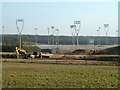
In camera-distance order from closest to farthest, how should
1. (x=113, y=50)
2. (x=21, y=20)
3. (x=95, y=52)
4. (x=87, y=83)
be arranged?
(x=87, y=83)
(x=95, y=52)
(x=113, y=50)
(x=21, y=20)

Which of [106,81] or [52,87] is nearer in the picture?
[52,87]

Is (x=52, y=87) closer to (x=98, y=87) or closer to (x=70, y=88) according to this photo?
(x=70, y=88)

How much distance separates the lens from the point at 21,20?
8388cm

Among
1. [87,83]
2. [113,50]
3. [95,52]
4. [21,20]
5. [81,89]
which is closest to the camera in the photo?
[81,89]

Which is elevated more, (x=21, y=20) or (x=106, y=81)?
(x=21, y=20)

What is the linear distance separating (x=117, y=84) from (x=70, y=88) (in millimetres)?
3676

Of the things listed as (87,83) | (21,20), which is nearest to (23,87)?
(87,83)

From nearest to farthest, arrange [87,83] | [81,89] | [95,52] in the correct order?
[81,89], [87,83], [95,52]

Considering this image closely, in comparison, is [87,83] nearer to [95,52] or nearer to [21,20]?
[95,52]

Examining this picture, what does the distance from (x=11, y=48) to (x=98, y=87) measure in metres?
72.0

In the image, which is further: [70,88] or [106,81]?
[106,81]

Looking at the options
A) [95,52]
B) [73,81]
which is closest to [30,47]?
[95,52]

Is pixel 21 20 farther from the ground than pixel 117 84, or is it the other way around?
pixel 21 20

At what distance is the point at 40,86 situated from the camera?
53.3ft
